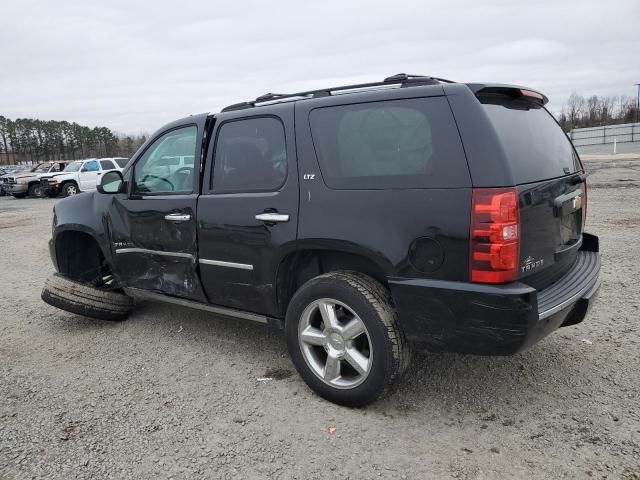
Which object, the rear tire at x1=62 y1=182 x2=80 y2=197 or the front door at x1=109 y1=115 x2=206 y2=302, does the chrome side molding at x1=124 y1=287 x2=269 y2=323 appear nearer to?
the front door at x1=109 y1=115 x2=206 y2=302

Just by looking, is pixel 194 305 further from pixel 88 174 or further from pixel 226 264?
pixel 88 174

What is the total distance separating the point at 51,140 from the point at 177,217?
8781cm

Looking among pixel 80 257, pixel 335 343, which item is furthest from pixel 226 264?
pixel 80 257

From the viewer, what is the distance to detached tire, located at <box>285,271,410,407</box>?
2.93 meters

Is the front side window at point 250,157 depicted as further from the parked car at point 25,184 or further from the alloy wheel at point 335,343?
the parked car at point 25,184

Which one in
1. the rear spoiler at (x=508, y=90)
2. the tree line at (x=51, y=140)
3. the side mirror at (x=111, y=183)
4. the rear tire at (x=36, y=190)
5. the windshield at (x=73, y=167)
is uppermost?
the tree line at (x=51, y=140)

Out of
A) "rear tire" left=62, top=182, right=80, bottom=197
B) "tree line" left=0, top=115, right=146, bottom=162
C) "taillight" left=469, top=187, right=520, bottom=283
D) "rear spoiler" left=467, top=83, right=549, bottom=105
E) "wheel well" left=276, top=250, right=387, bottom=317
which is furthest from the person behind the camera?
"tree line" left=0, top=115, right=146, bottom=162

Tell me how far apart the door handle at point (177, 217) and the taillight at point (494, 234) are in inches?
86.0

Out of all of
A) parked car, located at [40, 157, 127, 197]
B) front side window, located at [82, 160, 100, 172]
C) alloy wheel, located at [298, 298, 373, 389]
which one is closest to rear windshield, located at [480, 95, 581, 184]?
alloy wheel, located at [298, 298, 373, 389]

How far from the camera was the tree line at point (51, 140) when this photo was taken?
258 feet

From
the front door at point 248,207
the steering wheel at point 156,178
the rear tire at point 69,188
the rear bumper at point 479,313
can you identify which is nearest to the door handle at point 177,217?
the front door at point 248,207

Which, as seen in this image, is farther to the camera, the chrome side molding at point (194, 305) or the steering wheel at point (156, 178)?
the steering wheel at point (156, 178)

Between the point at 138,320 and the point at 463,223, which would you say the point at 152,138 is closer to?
the point at 138,320

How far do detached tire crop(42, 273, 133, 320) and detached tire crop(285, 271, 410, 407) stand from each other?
229 cm
